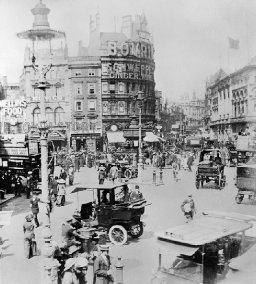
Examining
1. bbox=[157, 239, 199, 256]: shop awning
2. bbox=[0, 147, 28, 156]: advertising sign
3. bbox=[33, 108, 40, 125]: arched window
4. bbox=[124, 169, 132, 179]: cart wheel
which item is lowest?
bbox=[157, 239, 199, 256]: shop awning

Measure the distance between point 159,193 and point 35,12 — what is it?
9.13 metres

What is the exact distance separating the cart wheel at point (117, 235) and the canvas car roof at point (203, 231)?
2.44m

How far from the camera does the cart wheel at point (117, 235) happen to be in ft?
33.9

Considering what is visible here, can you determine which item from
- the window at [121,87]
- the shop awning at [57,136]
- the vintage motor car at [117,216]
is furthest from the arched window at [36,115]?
the vintage motor car at [117,216]

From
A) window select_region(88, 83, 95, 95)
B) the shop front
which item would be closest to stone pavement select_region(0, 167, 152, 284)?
the shop front

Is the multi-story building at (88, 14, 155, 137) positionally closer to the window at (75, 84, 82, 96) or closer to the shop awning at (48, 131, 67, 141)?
the window at (75, 84, 82, 96)

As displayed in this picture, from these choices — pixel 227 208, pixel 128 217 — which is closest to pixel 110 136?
pixel 227 208

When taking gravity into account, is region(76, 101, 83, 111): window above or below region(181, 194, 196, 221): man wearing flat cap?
above

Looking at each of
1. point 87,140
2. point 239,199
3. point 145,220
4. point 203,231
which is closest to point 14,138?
point 87,140

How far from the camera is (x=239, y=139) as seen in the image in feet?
64.7

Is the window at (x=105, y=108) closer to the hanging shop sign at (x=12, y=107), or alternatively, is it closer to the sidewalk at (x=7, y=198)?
the sidewalk at (x=7, y=198)

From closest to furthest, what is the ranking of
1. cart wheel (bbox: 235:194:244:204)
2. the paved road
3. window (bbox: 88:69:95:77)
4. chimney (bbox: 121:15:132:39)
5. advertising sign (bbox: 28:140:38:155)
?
the paved road, chimney (bbox: 121:15:132:39), cart wheel (bbox: 235:194:244:204), window (bbox: 88:69:95:77), advertising sign (bbox: 28:140:38:155)

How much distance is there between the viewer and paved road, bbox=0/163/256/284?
29.2 ft

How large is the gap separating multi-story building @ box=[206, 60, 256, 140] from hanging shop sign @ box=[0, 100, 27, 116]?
636 centimetres
